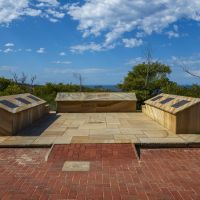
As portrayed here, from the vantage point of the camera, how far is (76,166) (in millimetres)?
5234

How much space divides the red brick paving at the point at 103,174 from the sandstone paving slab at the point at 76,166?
0.11m

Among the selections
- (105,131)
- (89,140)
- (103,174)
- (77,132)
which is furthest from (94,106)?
(103,174)

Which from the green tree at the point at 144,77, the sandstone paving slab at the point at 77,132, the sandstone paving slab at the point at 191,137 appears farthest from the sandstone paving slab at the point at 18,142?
the green tree at the point at 144,77

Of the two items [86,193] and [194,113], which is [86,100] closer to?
[194,113]

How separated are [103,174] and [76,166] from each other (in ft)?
2.07

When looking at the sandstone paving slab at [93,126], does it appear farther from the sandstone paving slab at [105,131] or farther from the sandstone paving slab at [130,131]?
the sandstone paving slab at [130,131]

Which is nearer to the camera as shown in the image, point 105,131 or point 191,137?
point 191,137

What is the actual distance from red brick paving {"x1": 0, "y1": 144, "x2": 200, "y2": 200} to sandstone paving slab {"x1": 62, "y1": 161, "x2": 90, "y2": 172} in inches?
4.4

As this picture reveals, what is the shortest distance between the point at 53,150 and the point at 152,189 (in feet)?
8.09

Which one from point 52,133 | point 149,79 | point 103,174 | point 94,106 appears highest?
point 149,79

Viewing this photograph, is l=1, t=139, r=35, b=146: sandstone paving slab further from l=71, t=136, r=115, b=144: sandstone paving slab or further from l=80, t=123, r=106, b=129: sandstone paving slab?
l=80, t=123, r=106, b=129: sandstone paving slab

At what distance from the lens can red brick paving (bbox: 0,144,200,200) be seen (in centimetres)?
407

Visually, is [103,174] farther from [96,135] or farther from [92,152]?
[96,135]

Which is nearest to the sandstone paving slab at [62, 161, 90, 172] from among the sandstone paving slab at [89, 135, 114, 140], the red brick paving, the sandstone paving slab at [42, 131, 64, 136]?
the red brick paving
